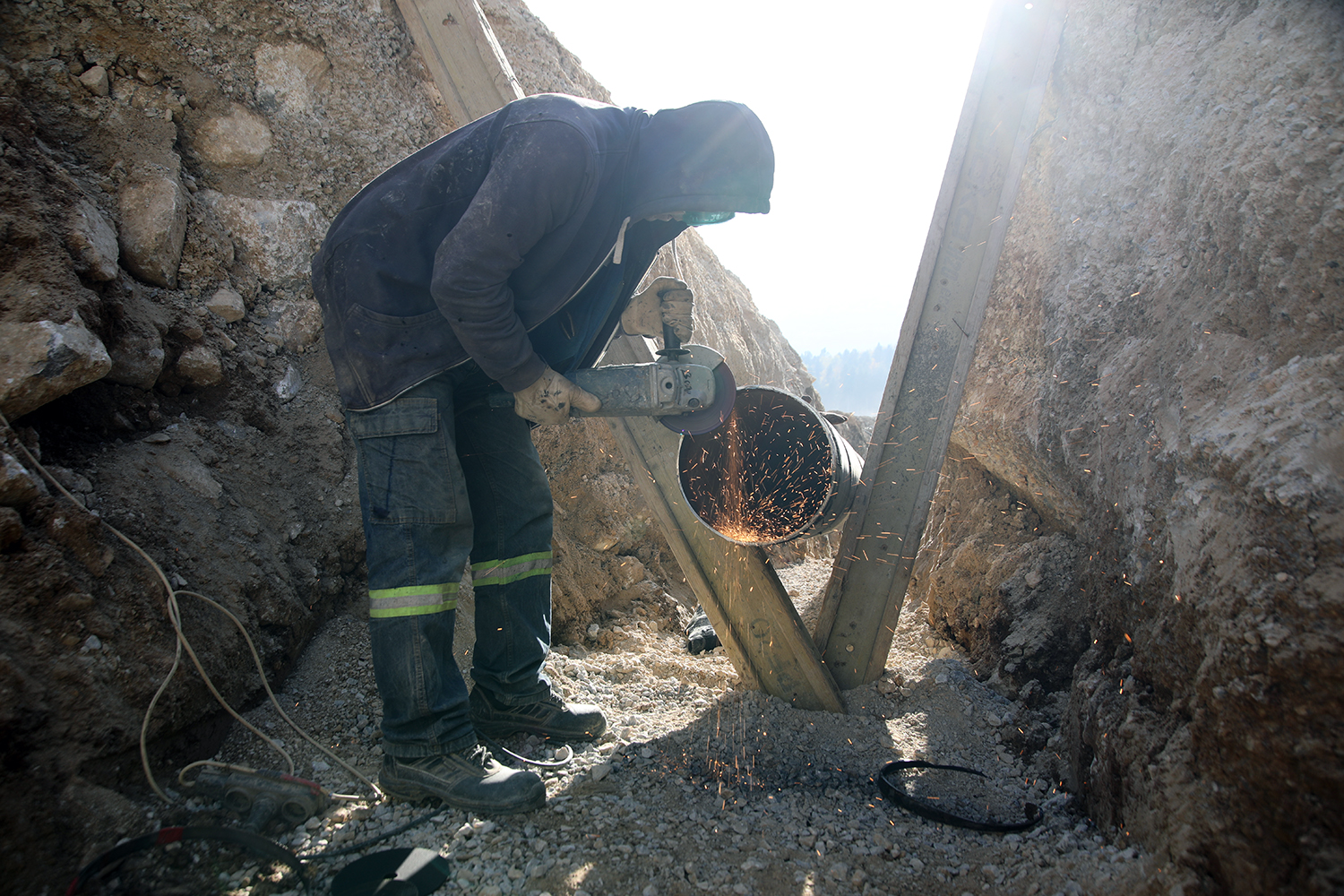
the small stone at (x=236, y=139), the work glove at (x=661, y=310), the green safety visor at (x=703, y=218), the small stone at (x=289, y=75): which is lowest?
the work glove at (x=661, y=310)

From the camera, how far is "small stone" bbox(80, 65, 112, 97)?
2.54 meters

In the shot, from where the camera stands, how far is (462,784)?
5.88 feet

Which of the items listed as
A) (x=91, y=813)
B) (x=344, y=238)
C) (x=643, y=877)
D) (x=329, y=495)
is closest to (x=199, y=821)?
(x=91, y=813)

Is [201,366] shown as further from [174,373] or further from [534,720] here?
[534,720]

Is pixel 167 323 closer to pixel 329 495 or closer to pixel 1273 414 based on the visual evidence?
pixel 329 495

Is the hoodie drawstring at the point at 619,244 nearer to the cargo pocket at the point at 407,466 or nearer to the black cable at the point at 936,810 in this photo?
the cargo pocket at the point at 407,466

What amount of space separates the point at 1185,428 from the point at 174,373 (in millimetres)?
3134

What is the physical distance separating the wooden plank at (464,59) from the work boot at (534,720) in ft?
8.00

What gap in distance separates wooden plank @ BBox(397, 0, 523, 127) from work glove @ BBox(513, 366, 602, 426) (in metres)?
1.67

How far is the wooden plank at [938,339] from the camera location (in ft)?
7.71

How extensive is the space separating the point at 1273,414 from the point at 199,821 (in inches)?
101

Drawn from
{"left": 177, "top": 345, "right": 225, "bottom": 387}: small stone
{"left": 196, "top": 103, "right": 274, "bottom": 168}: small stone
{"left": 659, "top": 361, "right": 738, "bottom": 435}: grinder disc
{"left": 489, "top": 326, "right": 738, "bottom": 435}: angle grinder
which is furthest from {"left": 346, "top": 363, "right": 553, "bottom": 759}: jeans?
{"left": 196, "top": 103, "right": 274, "bottom": 168}: small stone

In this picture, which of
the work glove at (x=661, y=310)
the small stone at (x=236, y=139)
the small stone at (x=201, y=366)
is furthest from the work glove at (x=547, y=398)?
the small stone at (x=236, y=139)

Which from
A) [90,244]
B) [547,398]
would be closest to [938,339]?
[547,398]
